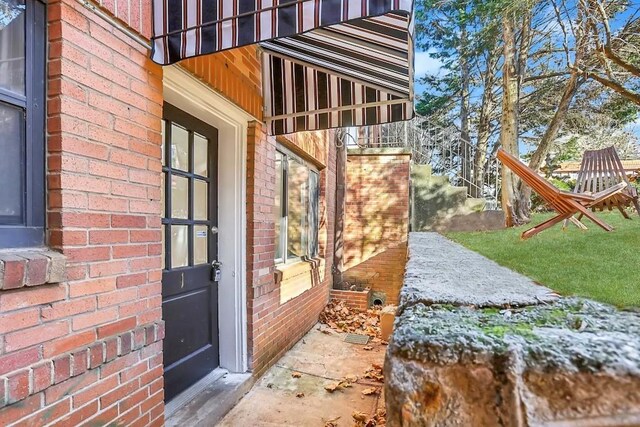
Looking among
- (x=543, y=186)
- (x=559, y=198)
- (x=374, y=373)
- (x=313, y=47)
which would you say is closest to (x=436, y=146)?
(x=543, y=186)

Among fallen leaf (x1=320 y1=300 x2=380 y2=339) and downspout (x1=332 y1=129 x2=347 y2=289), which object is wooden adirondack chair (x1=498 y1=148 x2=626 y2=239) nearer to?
fallen leaf (x1=320 y1=300 x2=380 y2=339)

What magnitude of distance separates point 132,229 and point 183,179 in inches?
37.5

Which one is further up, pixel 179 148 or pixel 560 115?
pixel 560 115

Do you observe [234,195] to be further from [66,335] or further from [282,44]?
[66,335]

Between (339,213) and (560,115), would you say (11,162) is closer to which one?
(339,213)

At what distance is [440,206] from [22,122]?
6.83 meters

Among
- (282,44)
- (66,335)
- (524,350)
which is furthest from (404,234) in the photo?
(524,350)

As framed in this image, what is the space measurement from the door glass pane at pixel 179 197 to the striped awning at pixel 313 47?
0.95m

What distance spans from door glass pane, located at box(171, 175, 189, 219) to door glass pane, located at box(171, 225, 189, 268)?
10cm

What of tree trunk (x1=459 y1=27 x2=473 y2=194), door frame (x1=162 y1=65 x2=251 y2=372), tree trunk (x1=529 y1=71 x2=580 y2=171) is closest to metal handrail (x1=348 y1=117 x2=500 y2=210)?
tree trunk (x1=459 y1=27 x2=473 y2=194)

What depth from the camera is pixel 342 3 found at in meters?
1.58

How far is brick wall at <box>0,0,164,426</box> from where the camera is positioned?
1.40 metres

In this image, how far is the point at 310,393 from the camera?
3.13 meters

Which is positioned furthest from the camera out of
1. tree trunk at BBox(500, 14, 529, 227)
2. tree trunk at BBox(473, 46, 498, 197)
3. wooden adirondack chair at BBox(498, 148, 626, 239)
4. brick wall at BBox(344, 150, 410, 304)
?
tree trunk at BBox(473, 46, 498, 197)
